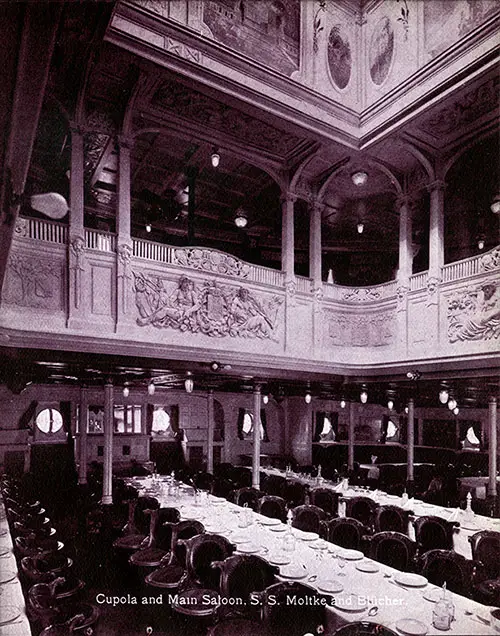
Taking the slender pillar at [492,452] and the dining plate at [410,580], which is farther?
the slender pillar at [492,452]

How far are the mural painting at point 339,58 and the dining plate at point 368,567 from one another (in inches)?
334

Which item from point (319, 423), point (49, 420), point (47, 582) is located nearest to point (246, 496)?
point (47, 582)

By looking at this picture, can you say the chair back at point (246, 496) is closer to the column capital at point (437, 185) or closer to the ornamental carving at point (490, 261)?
the ornamental carving at point (490, 261)

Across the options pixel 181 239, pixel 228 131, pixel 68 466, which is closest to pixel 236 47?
pixel 228 131

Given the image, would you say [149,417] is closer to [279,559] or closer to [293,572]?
[279,559]

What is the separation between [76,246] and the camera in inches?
320

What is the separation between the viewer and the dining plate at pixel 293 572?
16.6 feet

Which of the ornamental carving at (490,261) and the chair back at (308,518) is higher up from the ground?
the ornamental carving at (490,261)

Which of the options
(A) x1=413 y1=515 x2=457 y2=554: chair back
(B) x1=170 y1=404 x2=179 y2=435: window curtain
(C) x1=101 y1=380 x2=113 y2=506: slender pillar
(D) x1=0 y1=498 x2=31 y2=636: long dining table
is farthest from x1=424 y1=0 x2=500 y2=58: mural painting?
(B) x1=170 y1=404 x2=179 y2=435: window curtain

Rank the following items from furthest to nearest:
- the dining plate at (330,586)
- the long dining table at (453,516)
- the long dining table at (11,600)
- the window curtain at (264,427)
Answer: the window curtain at (264,427) → the long dining table at (453,516) → the dining plate at (330,586) → the long dining table at (11,600)

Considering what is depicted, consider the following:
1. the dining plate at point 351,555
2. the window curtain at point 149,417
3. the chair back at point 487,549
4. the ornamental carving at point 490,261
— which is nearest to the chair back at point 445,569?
the dining plate at point 351,555

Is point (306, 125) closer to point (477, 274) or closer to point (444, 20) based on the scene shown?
point (444, 20)

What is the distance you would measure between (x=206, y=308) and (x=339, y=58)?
5647 millimetres

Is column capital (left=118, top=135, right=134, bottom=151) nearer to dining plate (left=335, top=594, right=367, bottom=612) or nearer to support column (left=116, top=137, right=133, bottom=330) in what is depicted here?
support column (left=116, top=137, right=133, bottom=330)
